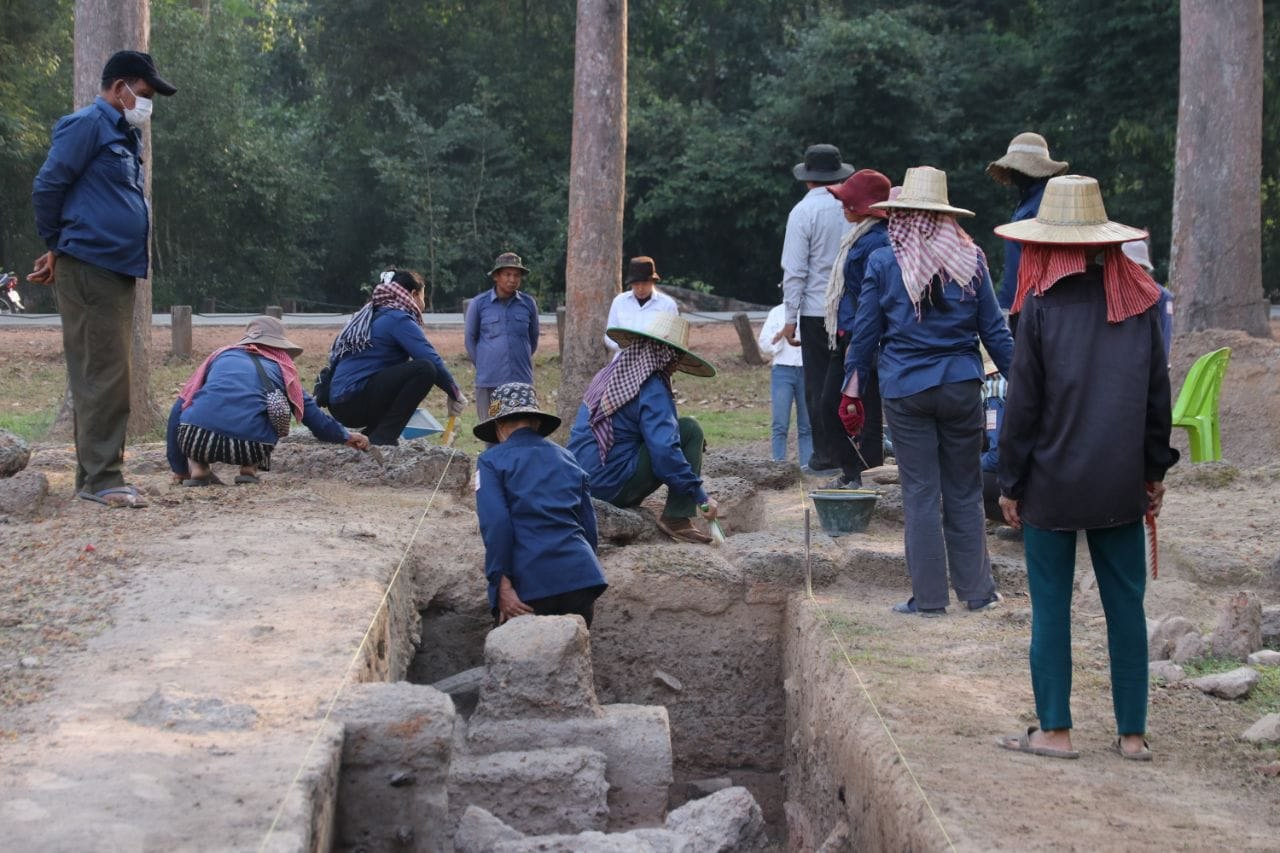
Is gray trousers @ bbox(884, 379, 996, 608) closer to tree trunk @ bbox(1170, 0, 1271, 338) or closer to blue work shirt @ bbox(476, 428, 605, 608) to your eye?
blue work shirt @ bbox(476, 428, 605, 608)

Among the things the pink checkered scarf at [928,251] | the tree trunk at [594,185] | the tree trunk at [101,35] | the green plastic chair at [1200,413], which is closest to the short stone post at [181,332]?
the tree trunk at [594,185]

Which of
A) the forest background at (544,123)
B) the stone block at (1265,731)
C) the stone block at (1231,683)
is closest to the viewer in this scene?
the stone block at (1265,731)

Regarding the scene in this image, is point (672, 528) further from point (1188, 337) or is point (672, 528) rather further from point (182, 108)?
point (182, 108)

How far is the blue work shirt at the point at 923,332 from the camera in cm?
618

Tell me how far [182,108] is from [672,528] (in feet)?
78.8

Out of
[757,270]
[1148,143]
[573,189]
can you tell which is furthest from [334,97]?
[573,189]

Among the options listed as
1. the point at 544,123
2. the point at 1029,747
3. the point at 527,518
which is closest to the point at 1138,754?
the point at 1029,747

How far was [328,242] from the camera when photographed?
32.1m

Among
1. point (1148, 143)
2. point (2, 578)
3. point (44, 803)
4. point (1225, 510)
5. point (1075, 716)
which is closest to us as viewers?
point (44, 803)

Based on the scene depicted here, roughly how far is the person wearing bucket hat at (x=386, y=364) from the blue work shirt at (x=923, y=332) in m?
3.59

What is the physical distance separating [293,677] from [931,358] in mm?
2885

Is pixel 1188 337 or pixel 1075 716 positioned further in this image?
pixel 1188 337

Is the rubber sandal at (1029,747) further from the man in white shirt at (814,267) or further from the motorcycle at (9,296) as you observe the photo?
the motorcycle at (9,296)

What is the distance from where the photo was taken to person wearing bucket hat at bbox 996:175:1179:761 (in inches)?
170
